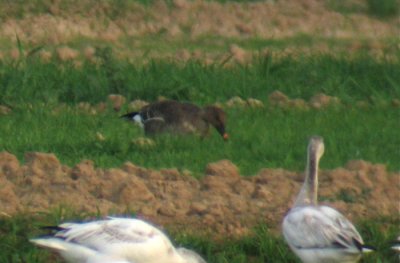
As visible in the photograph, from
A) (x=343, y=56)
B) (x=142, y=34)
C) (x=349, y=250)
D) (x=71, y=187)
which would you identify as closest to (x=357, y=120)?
(x=343, y=56)

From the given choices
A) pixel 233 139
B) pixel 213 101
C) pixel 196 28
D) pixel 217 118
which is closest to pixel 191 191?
pixel 233 139

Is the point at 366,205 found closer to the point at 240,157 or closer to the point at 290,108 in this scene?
the point at 240,157

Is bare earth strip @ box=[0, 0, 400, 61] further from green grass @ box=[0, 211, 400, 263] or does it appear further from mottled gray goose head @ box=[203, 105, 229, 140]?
green grass @ box=[0, 211, 400, 263]

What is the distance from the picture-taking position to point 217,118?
520 inches

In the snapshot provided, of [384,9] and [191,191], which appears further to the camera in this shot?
[384,9]

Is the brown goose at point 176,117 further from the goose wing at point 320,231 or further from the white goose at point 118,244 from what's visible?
the white goose at point 118,244

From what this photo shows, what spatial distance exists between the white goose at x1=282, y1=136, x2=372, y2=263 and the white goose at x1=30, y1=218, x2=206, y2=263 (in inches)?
22.1

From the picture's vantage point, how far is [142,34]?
2039 cm

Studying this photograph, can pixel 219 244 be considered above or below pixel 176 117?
above

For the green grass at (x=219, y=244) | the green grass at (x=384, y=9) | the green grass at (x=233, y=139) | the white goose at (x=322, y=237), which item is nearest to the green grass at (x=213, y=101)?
the green grass at (x=233, y=139)

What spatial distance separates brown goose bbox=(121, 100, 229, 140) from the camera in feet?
44.1

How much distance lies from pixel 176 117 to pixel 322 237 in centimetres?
500

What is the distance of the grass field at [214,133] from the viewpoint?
30.9 feet

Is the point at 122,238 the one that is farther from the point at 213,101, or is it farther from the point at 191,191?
the point at 213,101
